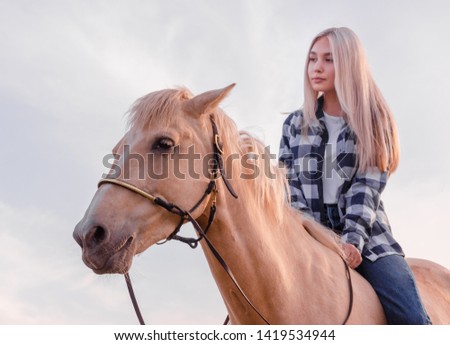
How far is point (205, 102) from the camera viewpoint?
371 cm

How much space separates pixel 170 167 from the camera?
11.4 feet

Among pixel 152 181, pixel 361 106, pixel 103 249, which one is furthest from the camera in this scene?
pixel 361 106

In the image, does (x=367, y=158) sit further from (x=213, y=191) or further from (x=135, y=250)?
(x=135, y=250)

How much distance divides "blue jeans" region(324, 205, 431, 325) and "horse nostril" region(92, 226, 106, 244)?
232 cm

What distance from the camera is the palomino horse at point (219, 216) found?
A: 337 centimetres

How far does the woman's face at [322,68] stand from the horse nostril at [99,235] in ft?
9.18

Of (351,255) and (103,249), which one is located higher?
(103,249)

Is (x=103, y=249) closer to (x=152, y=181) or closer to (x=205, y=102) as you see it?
(x=152, y=181)

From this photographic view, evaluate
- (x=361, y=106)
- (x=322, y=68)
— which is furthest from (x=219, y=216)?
(x=322, y=68)

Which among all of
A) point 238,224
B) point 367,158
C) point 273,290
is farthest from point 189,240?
point 367,158

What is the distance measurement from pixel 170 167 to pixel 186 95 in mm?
751

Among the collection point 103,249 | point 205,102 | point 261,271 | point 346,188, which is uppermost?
point 205,102

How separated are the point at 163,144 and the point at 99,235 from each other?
0.73 m

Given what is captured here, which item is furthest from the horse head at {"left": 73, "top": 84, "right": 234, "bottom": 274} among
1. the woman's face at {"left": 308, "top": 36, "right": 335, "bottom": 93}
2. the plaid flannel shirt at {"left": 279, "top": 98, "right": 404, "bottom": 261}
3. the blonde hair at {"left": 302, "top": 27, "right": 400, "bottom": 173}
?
the woman's face at {"left": 308, "top": 36, "right": 335, "bottom": 93}
